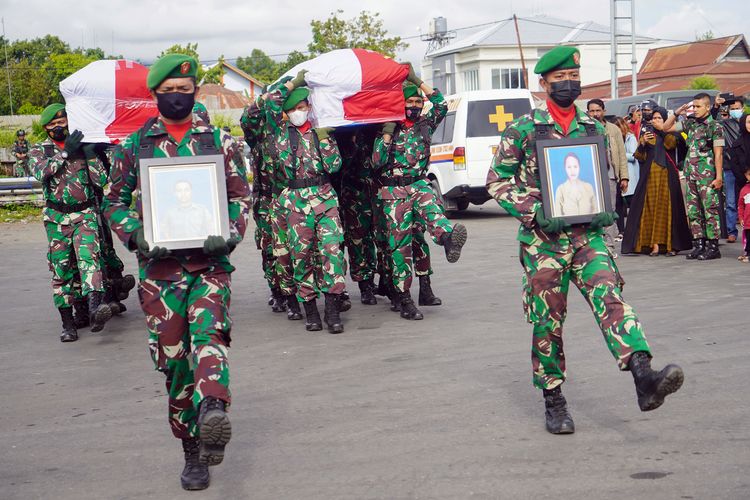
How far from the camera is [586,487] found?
456cm

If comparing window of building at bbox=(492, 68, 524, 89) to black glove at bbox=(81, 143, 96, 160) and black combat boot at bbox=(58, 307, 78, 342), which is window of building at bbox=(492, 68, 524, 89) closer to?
black glove at bbox=(81, 143, 96, 160)

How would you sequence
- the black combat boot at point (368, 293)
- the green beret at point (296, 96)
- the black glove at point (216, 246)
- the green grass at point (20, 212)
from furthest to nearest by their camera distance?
the green grass at point (20, 212), the black combat boot at point (368, 293), the green beret at point (296, 96), the black glove at point (216, 246)

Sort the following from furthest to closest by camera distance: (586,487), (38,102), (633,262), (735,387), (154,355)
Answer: (38,102), (633,262), (735,387), (154,355), (586,487)

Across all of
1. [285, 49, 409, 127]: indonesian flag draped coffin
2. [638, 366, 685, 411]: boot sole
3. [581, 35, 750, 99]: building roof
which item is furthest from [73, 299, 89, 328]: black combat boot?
[581, 35, 750, 99]: building roof

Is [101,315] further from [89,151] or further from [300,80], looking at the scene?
[300,80]

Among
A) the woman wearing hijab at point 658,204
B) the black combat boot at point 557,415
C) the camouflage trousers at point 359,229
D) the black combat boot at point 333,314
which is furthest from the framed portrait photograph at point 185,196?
the woman wearing hijab at point 658,204

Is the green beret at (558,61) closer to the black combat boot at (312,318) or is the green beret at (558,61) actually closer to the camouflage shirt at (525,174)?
the camouflage shirt at (525,174)

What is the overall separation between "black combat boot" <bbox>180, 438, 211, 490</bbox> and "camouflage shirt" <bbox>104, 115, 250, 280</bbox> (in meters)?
0.86

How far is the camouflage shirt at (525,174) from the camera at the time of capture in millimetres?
5449

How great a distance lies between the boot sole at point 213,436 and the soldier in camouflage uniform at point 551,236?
1.99m

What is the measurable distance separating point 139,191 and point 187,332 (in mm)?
743

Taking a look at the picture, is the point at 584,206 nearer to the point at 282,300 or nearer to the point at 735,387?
the point at 735,387

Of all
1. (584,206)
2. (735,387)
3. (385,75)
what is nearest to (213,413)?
(584,206)

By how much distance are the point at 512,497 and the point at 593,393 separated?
1952 mm
